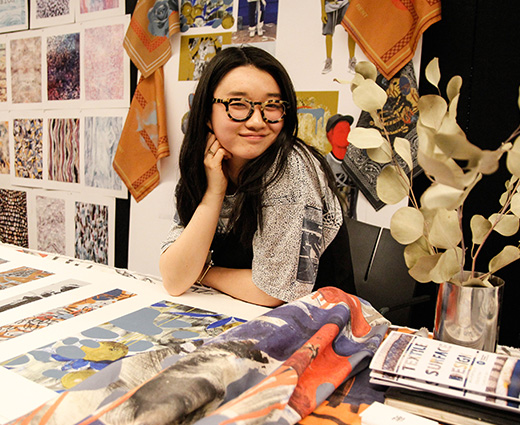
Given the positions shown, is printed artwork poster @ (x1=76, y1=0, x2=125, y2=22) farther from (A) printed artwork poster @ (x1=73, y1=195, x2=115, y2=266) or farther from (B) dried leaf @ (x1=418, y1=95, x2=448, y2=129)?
(B) dried leaf @ (x1=418, y1=95, x2=448, y2=129)

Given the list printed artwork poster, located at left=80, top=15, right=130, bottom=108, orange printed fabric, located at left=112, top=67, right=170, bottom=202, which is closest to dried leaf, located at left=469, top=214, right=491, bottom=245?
orange printed fabric, located at left=112, top=67, right=170, bottom=202

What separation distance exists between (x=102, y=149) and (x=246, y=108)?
1912 millimetres

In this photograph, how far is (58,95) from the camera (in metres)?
3.09

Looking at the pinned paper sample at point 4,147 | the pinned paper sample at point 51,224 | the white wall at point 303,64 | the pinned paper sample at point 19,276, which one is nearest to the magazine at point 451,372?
the pinned paper sample at point 19,276

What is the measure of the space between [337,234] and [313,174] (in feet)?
0.69

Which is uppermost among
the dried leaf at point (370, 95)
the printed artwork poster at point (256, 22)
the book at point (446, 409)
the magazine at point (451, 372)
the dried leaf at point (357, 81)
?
the printed artwork poster at point (256, 22)

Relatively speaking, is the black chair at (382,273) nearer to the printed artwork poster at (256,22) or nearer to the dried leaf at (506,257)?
the dried leaf at (506,257)

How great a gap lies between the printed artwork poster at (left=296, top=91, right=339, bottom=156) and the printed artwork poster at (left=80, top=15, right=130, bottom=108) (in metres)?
1.11

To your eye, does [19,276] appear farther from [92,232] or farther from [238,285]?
[92,232]

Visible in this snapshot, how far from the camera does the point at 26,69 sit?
3.23 metres

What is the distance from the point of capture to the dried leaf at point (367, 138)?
756 mm

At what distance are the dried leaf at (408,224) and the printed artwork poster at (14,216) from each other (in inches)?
128

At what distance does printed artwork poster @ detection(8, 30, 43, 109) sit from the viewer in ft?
10.3

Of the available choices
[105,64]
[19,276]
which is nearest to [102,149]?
[105,64]
